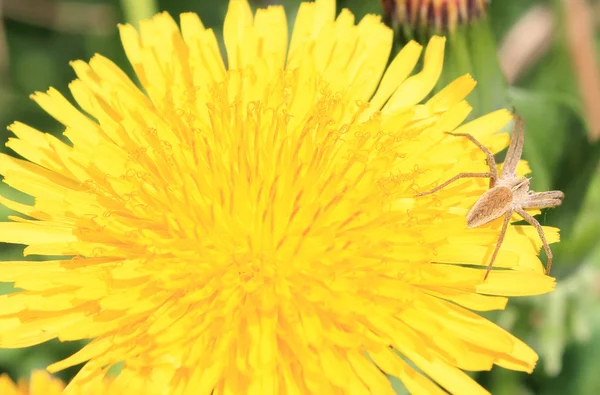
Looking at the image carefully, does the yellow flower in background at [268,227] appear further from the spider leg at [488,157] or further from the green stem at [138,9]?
the green stem at [138,9]

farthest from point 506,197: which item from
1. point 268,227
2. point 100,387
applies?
point 100,387

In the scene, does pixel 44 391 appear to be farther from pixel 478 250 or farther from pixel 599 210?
pixel 599 210

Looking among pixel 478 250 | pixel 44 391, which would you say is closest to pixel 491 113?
pixel 478 250

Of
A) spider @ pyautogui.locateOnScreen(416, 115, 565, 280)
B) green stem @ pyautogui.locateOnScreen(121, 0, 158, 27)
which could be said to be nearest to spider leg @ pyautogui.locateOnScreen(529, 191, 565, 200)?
spider @ pyautogui.locateOnScreen(416, 115, 565, 280)

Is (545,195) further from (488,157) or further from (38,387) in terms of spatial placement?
(38,387)

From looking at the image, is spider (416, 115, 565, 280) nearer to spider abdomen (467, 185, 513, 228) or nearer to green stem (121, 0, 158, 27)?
spider abdomen (467, 185, 513, 228)
